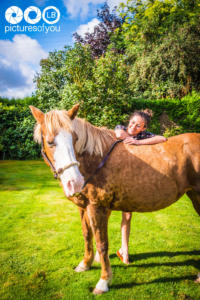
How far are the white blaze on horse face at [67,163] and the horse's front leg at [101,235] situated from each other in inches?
22.5

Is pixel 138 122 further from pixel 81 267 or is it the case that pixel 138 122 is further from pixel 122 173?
pixel 81 267

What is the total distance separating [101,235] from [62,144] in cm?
114

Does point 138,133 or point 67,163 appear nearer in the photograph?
point 67,163

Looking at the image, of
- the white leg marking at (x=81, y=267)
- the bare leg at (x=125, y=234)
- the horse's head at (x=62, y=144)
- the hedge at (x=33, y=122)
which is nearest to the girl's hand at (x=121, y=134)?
the horse's head at (x=62, y=144)

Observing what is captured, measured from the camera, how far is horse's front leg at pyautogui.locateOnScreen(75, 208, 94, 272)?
248cm

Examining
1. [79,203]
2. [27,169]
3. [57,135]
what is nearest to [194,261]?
[79,203]

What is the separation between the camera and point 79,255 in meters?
2.93

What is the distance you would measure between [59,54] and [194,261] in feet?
38.8

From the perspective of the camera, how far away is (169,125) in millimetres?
12094

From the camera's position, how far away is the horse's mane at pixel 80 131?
174 centimetres

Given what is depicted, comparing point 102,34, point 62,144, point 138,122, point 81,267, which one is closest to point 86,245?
point 81,267

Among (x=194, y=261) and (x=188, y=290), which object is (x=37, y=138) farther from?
(x=194, y=261)

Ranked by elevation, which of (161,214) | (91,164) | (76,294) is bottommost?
(161,214)

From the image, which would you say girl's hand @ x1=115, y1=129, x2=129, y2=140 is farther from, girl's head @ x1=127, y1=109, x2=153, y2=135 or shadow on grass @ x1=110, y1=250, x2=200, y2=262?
shadow on grass @ x1=110, y1=250, x2=200, y2=262
